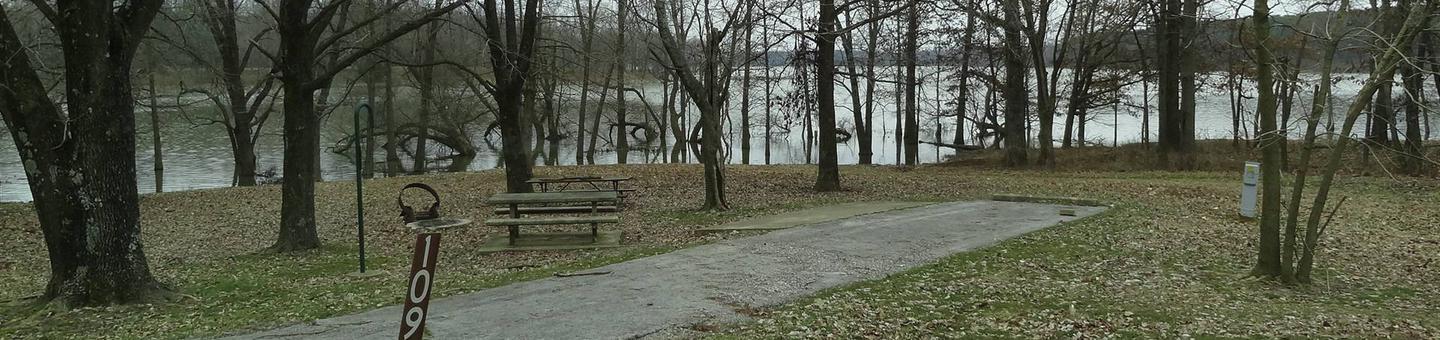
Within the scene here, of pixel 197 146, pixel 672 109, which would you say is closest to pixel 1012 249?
pixel 672 109

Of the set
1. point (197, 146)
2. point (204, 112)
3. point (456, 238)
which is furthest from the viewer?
point (204, 112)

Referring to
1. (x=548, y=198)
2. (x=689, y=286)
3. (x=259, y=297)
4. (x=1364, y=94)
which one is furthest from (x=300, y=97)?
(x=1364, y=94)

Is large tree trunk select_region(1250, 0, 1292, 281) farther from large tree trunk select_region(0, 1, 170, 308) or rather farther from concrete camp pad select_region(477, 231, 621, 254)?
large tree trunk select_region(0, 1, 170, 308)

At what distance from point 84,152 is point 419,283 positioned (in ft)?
15.8

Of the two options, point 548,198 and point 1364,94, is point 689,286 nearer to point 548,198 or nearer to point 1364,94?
point 548,198

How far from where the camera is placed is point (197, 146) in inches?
1433

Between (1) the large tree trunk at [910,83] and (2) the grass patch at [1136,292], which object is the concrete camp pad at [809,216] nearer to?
(2) the grass patch at [1136,292]

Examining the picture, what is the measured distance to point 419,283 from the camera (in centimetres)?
341

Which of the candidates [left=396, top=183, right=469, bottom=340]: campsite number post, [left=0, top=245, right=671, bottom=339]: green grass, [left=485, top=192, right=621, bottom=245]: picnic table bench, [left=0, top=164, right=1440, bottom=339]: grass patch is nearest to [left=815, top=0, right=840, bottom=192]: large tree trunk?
[left=0, top=164, right=1440, bottom=339]: grass patch

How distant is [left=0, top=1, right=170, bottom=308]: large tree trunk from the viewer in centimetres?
661

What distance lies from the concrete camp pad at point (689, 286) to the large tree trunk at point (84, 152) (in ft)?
6.14

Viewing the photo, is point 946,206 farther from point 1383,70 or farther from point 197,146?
point 197,146

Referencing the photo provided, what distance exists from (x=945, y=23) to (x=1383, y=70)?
65.1ft

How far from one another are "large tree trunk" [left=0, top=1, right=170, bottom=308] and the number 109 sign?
4760mm
